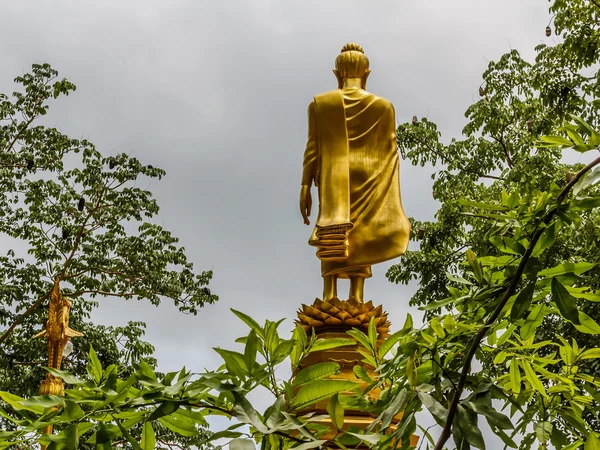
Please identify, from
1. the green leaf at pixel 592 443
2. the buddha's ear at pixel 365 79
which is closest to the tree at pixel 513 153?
the buddha's ear at pixel 365 79

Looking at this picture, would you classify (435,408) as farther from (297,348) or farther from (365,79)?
(365,79)

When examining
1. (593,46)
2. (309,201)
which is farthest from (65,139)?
(309,201)

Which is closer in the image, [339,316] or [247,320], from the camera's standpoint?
[247,320]

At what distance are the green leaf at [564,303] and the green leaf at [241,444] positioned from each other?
0.49 metres

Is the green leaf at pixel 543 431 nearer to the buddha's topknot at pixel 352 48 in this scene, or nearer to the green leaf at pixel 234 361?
the green leaf at pixel 234 361

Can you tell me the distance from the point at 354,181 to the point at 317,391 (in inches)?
104

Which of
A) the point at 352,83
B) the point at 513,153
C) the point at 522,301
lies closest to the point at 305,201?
the point at 352,83

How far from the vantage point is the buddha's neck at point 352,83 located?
13.8 feet

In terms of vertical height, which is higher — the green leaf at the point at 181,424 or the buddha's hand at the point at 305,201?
the buddha's hand at the point at 305,201

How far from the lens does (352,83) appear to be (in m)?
4.21

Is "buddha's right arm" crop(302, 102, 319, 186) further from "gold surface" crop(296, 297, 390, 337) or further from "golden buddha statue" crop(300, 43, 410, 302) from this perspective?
"gold surface" crop(296, 297, 390, 337)

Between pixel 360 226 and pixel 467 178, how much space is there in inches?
199

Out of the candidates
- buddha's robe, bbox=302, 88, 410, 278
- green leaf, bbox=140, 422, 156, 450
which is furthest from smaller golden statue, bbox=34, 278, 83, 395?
green leaf, bbox=140, 422, 156, 450

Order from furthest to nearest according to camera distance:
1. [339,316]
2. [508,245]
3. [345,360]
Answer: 1. [339,316]
2. [345,360]
3. [508,245]
